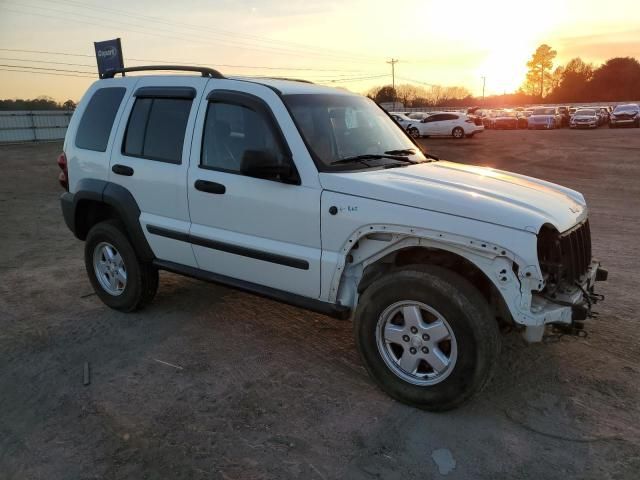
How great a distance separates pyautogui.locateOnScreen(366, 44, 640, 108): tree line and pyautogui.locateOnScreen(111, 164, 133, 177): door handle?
242 feet

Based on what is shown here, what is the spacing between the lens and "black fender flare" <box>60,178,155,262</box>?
4574mm

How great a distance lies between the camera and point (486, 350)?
307cm

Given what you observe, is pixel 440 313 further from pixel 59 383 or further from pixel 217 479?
pixel 59 383

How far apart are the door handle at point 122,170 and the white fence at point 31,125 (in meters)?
27.5

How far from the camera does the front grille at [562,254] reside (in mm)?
3158

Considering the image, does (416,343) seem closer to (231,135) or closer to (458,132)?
(231,135)

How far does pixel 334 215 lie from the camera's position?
3.46 m

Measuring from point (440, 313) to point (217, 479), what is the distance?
1527 millimetres

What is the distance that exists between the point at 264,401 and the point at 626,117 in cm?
4162

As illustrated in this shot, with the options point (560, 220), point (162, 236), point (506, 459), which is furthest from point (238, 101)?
point (506, 459)

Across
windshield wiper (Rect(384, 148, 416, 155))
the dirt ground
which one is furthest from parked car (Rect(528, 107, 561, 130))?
windshield wiper (Rect(384, 148, 416, 155))

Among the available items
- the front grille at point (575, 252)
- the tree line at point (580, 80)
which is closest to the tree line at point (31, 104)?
the front grille at point (575, 252)

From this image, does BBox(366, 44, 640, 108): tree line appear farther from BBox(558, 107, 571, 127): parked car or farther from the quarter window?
the quarter window

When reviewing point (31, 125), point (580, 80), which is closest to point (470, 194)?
point (31, 125)
